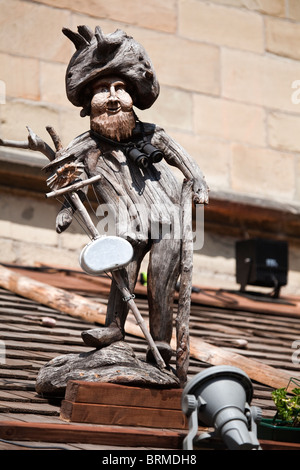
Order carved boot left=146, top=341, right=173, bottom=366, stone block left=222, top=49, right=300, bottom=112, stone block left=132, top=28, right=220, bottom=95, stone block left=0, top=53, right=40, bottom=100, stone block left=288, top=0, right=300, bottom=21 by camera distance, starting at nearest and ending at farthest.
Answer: carved boot left=146, top=341, right=173, bottom=366 < stone block left=0, top=53, right=40, bottom=100 < stone block left=132, top=28, right=220, bottom=95 < stone block left=222, top=49, right=300, bottom=112 < stone block left=288, top=0, right=300, bottom=21

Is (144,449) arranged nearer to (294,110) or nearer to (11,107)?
(11,107)

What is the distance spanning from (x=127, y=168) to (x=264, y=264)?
4591 mm

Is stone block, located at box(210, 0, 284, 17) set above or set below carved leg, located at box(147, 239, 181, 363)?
above

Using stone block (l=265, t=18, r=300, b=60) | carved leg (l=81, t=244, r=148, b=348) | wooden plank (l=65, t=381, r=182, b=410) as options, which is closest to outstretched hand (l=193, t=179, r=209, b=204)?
carved leg (l=81, t=244, r=148, b=348)

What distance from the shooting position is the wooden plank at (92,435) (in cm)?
382

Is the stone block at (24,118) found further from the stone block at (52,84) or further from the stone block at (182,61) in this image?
the stone block at (182,61)

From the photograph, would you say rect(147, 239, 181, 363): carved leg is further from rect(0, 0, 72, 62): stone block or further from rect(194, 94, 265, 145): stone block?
A: rect(194, 94, 265, 145): stone block

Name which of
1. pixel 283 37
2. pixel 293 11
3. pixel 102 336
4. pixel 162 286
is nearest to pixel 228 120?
pixel 283 37

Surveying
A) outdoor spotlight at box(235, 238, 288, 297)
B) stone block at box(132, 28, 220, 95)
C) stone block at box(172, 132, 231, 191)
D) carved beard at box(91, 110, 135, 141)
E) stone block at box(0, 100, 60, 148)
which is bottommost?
carved beard at box(91, 110, 135, 141)

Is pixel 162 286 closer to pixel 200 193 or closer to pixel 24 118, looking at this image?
pixel 200 193

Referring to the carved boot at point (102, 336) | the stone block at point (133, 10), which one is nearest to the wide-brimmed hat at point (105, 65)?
the carved boot at point (102, 336)

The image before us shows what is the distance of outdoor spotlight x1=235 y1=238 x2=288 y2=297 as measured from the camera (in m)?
9.15

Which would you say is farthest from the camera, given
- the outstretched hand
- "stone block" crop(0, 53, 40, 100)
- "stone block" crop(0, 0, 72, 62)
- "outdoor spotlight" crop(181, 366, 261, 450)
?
"stone block" crop(0, 0, 72, 62)
